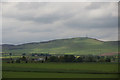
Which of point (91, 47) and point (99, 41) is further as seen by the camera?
point (99, 41)

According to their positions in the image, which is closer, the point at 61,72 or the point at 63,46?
the point at 61,72

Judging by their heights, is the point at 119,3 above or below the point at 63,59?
above

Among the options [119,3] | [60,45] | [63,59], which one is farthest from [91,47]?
[119,3]

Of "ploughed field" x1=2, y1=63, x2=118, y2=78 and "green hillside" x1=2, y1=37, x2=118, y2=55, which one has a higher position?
"green hillside" x1=2, y1=37, x2=118, y2=55

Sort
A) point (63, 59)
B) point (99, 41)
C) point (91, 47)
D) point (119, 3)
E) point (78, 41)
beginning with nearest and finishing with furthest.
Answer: point (119, 3)
point (63, 59)
point (91, 47)
point (99, 41)
point (78, 41)

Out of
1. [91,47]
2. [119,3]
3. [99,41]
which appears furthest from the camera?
[99,41]

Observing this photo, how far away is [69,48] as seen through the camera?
461ft

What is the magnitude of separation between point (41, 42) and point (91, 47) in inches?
1732

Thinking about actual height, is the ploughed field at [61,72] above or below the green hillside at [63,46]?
below

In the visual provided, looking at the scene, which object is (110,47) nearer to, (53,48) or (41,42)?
(53,48)

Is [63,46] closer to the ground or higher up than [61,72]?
higher up

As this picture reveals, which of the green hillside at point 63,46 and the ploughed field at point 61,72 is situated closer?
the ploughed field at point 61,72

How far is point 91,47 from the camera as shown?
132125 mm

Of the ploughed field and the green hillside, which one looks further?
the green hillside
